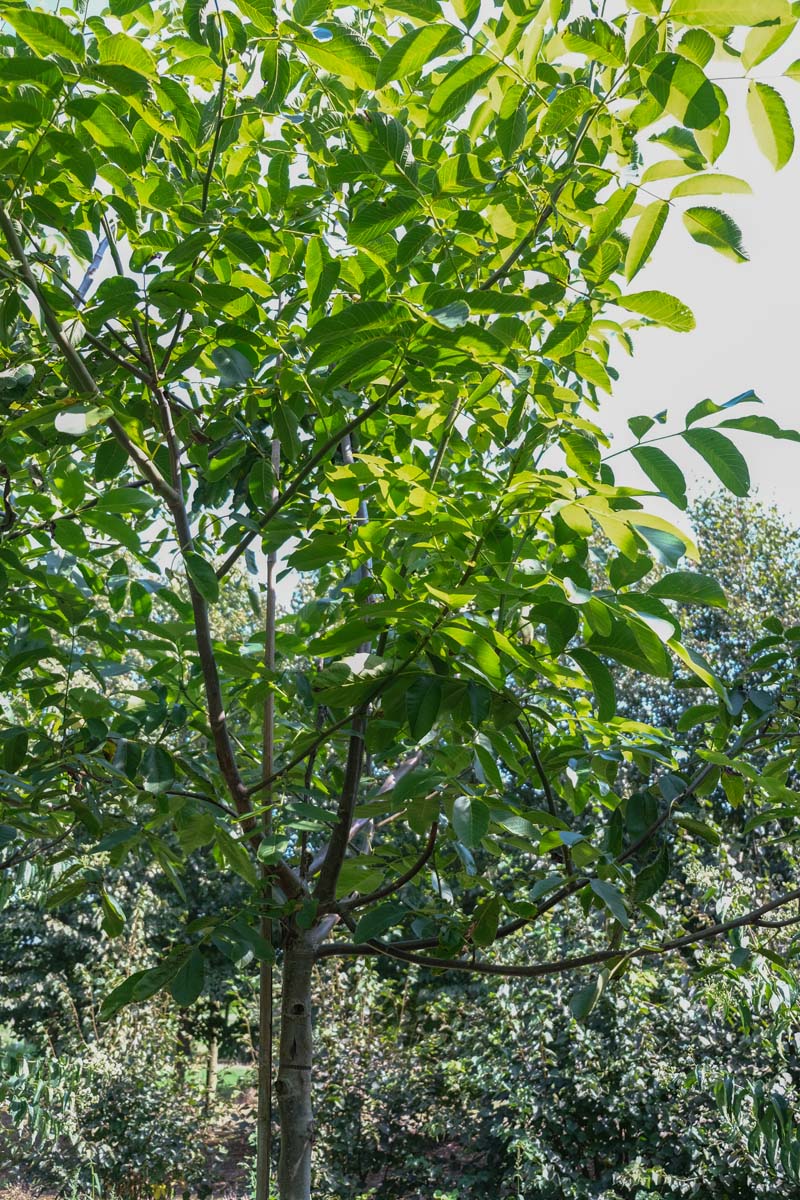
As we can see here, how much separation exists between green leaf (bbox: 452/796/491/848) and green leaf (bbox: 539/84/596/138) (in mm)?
827

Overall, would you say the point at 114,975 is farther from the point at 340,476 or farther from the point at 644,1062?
the point at 340,476

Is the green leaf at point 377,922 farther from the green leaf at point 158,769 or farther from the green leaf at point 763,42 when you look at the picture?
the green leaf at point 763,42

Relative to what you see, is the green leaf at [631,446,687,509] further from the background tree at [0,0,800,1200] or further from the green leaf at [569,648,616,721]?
the green leaf at [569,648,616,721]

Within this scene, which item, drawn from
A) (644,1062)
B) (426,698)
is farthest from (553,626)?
(644,1062)

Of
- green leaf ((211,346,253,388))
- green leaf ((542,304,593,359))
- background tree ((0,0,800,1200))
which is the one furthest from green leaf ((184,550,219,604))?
green leaf ((542,304,593,359))

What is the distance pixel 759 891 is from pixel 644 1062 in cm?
131

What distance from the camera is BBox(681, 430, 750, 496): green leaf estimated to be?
3.47 feet

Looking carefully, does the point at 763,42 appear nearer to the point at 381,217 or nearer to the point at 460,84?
the point at 460,84

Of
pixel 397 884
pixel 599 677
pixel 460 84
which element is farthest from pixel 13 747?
pixel 460 84

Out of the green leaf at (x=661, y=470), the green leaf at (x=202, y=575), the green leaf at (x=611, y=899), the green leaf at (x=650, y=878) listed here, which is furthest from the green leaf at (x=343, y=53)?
the green leaf at (x=650, y=878)

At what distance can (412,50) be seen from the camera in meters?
1.02

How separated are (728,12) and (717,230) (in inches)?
8.2

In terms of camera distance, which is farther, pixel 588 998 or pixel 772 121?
pixel 588 998

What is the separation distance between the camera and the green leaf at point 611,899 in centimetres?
118
